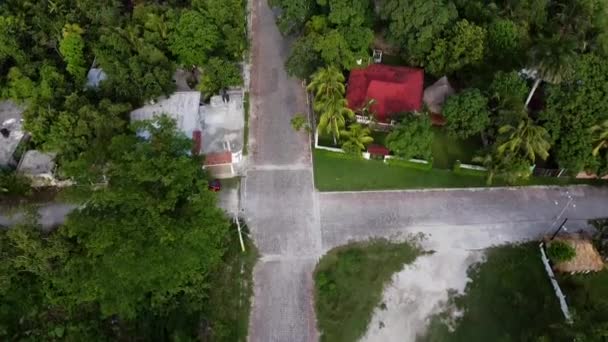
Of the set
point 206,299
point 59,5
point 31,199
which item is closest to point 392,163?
point 206,299

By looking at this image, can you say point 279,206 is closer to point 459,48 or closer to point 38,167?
point 38,167

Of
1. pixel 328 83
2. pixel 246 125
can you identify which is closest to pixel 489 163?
pixel 328 83

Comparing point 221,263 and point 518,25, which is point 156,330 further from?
point 518,25

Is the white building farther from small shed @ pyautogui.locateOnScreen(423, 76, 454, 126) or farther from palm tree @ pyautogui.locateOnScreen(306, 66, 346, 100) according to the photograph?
small shed @ pyautogui.locateOnScreen(423, 76, 454, 126)

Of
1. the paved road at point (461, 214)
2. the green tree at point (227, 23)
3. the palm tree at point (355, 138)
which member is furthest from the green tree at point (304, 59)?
the paved road at point (461, 214)

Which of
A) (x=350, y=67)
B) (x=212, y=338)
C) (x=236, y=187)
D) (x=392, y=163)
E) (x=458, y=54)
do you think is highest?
(x=458, y=54)

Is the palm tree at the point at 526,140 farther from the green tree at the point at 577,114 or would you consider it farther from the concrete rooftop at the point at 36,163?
the concrete rooftop at the point at 36,163

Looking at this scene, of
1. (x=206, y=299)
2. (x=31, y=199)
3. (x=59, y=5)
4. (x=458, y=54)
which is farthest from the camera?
(x=59, y=5)
